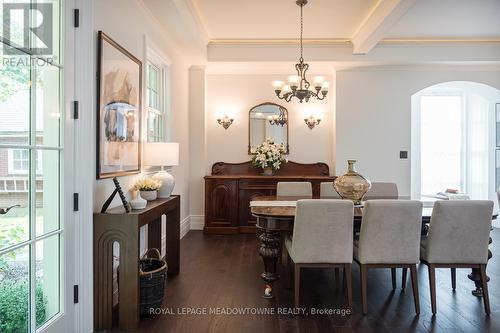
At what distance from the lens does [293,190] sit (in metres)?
4.20

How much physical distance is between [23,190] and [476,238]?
3072 millimetres

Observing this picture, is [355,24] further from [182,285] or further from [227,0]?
[182,285]

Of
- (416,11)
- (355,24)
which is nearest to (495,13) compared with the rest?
(416,11)

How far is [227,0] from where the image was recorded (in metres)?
3.84

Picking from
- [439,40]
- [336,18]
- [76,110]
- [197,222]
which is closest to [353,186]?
[336,18]

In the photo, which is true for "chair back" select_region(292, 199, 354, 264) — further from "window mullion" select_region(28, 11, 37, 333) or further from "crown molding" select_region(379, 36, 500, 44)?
"crown molding" select_region(379, 36, 500, 44)

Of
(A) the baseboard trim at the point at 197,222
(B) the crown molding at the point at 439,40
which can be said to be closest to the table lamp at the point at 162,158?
(A) the baseboard trim at the point at 197,222

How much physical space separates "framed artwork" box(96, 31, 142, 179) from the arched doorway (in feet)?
16.7

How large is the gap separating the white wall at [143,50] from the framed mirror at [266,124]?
1.13m

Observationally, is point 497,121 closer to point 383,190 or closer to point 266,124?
point 383,190

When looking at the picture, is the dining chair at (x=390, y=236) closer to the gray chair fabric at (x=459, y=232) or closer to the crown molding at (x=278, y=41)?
the gray chair fabric at (x=459, y=232)

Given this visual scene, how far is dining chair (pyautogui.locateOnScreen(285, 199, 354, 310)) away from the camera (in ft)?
8.57

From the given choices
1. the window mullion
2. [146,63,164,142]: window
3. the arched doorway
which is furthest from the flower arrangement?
the arched doorway

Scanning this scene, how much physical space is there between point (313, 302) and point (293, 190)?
1540 millimetres
